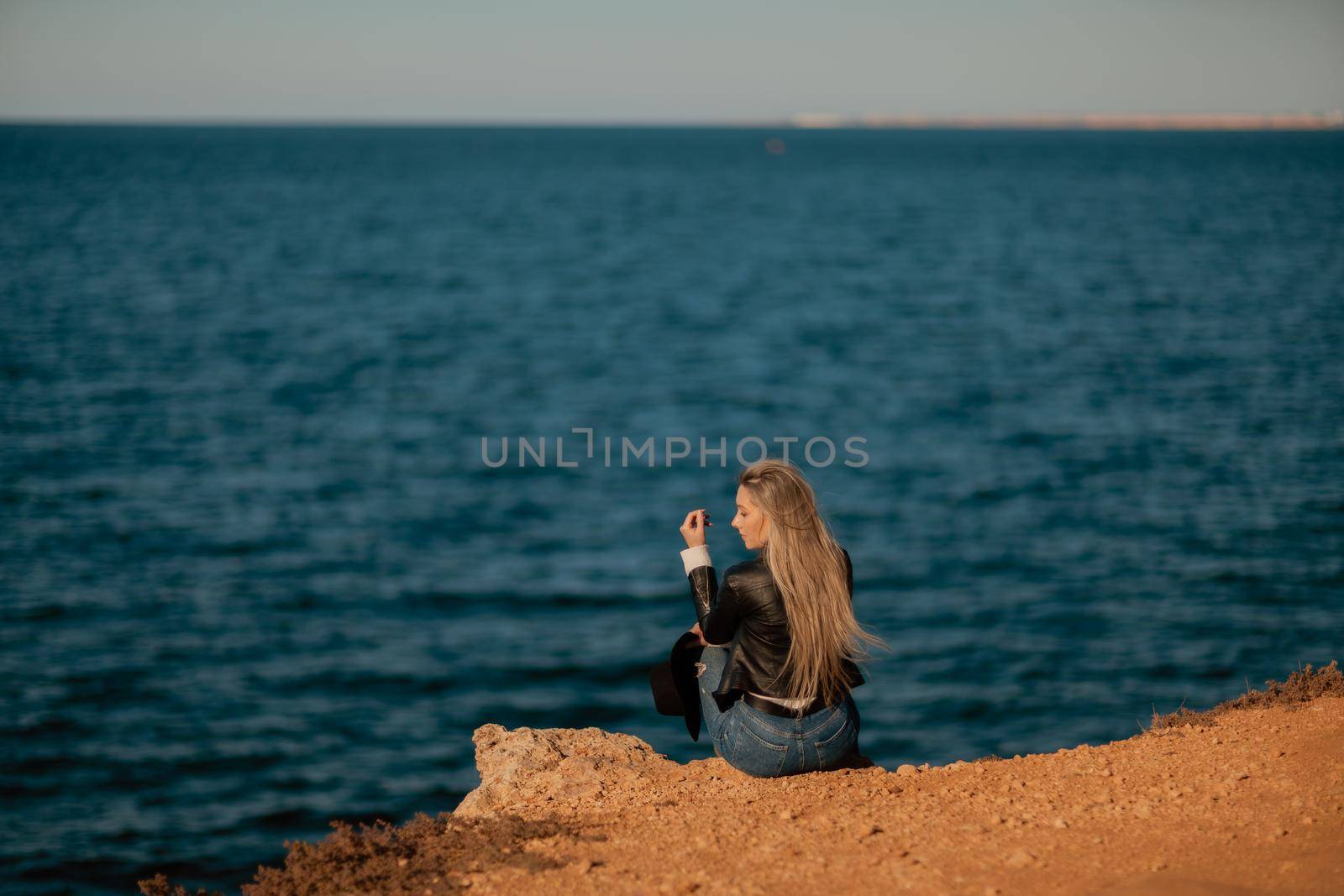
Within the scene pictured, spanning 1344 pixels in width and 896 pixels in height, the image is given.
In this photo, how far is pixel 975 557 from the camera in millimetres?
21891

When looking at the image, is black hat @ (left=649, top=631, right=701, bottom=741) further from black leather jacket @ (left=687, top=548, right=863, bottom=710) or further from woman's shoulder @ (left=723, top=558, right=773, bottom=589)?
woman's shoulder @ (left=723, top=558, right=773, bottom=589)

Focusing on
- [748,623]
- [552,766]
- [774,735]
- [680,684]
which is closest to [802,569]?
[748,623]

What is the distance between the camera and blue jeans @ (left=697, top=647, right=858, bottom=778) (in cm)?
701

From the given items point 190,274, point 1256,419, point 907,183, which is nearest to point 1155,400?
point 1256,419

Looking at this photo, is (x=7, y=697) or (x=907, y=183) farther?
(x=907, y=183)

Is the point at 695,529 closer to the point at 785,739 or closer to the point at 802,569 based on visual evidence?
the point at 802,569

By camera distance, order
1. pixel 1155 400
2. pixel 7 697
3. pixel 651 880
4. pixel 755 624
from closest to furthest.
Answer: pixel 651 880 < pixel 755 624 < pixel 7 697 < pixel 1155 400

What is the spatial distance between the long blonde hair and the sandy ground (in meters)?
0.89

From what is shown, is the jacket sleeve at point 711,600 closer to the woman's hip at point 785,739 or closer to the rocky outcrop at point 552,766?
the woman's hip at point 785,739

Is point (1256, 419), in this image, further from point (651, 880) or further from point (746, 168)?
point (746, 168)

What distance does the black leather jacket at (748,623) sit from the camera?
668 cm

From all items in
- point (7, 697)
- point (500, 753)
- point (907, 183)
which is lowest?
point (7, 697)

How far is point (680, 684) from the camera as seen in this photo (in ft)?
24.0

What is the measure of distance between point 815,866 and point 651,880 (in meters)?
0.85
